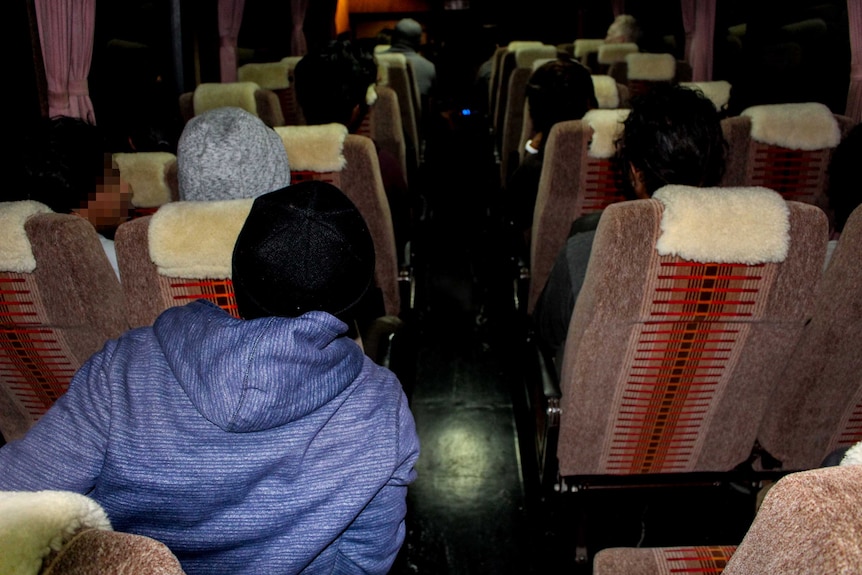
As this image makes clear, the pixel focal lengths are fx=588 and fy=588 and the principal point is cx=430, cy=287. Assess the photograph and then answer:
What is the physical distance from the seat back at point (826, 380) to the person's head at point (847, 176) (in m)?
0.40

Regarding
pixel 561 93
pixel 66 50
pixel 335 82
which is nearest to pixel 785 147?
pixel 561 93

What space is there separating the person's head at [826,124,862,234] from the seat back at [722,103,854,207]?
463mm

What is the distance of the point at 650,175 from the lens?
1493 mm

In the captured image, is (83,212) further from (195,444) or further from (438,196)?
(438,196)

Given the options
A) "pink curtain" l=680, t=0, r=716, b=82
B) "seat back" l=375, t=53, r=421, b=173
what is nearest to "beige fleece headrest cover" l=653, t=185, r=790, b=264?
"seat back" l=375, t=53, r=421, b=173

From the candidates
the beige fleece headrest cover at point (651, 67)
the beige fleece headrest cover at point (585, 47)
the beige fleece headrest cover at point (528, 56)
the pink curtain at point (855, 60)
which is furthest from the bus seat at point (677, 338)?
the beige fleece headrest cover at point (585, 47)

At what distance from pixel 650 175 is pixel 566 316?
42 cm

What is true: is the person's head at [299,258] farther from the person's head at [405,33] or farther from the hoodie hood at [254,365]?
the person's head at [405,33]

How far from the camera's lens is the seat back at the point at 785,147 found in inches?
80.5

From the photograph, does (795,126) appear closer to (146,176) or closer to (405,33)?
(146,176)

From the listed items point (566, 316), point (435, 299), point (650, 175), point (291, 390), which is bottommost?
point (435, 299)

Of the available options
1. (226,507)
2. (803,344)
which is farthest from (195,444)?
(803,344)

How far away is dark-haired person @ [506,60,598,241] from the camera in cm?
251

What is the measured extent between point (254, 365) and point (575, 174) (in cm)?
156
